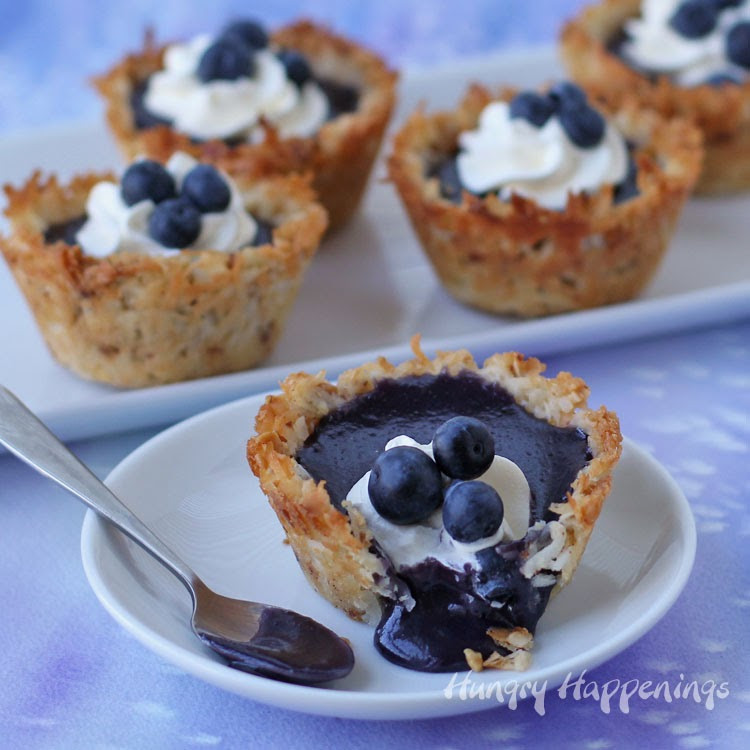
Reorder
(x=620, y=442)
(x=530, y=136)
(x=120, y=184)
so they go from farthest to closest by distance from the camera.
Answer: (x=530, y=136) < (x=120, y=184) < (x=620, y=442)

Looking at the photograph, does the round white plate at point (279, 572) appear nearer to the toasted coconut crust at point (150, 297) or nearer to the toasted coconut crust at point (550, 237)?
the toasted coconut crust at point (150, 297)

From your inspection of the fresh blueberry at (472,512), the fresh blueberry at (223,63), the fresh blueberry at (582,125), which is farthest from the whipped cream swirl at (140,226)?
the fresh blueberry at (472,512)

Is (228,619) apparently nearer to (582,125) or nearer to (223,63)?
(582,125)

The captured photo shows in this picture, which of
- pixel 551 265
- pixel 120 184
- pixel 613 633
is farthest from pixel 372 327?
pixel 613 633

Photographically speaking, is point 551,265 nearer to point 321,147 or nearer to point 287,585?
point 321,147

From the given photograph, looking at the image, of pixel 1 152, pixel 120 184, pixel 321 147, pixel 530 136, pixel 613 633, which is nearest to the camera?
pixel 613 633

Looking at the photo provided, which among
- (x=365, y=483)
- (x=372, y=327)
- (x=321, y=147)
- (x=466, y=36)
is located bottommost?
(x=466, y=36)
